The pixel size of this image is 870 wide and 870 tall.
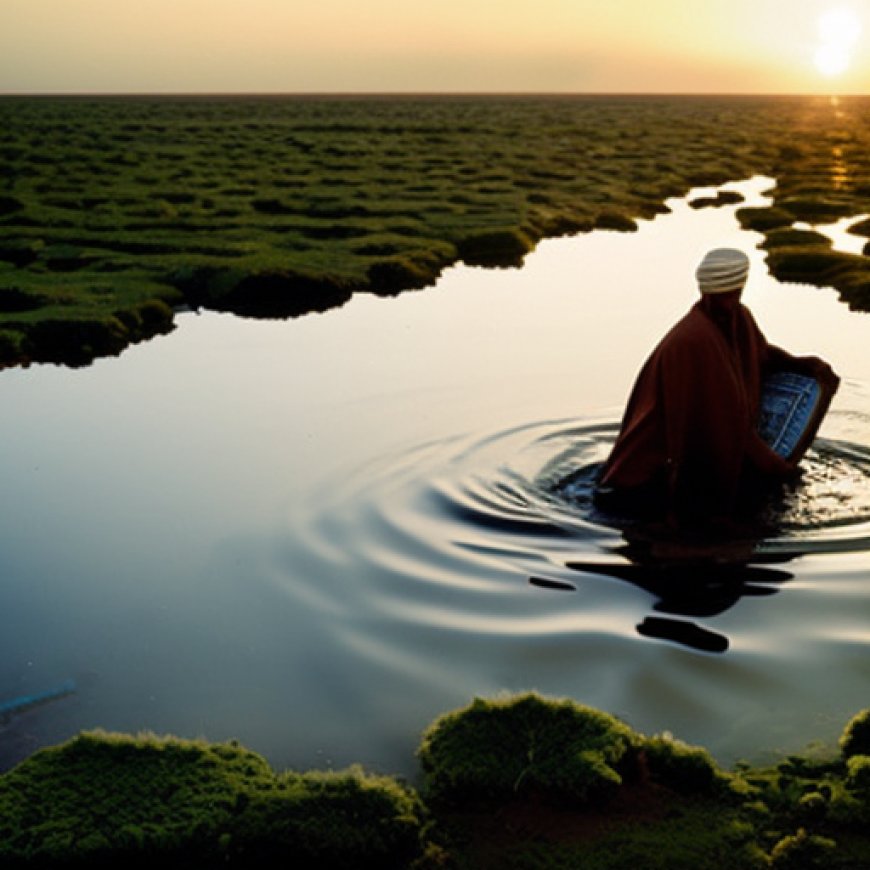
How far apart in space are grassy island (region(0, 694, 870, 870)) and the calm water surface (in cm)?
43

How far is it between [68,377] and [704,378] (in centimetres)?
974

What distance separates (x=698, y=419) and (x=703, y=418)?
41 mm

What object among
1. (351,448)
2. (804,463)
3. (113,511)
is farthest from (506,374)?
(113,511)

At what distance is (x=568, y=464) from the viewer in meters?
12.1

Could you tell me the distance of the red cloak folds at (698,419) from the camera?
971 cm

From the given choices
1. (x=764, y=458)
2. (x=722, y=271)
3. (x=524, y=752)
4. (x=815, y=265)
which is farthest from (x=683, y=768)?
(x=815, y=265)

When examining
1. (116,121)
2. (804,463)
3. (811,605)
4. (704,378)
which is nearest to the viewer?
(811,605)

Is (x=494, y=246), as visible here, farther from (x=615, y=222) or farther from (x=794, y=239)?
(x=794, y=239)

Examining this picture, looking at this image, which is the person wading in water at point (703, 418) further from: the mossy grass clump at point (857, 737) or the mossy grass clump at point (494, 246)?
the mossy grass clump at point (494, 246)

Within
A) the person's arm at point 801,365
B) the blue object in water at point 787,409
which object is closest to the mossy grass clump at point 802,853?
the blue object in water at point 787,409

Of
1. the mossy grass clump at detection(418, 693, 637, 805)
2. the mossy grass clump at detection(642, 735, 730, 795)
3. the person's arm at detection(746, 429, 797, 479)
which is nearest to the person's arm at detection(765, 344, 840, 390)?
the person's arm at detection(746, 429, 797, 479)

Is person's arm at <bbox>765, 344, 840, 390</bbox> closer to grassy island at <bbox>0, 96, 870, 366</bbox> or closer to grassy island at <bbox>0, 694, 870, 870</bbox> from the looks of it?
grassy island at <bbox>0, 694, 870, 870</bbox>

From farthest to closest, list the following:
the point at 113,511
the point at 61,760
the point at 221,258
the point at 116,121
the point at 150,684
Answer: the point at 116,121 → the point at 221,258 → the point at 113,511 → the point at 150,684 → the point at 61,760

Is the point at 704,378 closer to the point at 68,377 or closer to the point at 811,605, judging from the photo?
the point at 811,605
